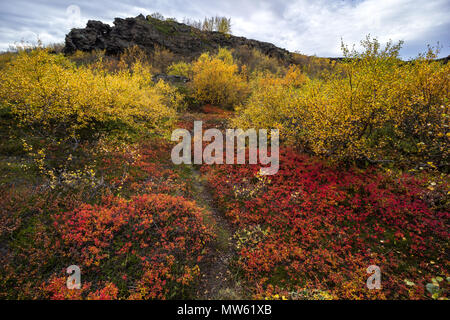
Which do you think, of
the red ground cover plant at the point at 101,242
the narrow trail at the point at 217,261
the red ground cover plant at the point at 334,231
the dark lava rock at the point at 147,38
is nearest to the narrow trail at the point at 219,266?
the narrow trail at the point at 217,261

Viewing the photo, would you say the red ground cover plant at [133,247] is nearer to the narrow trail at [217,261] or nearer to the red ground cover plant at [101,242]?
the red ground cover plant at [101,242]

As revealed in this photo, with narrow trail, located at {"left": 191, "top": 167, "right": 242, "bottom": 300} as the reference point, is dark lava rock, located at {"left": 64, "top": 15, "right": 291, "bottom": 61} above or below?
above

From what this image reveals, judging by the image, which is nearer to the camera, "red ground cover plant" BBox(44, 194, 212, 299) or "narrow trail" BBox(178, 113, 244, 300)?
"red ground cover plant" BBox(44, 194, 212, 299)

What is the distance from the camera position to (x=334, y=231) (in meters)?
10.2

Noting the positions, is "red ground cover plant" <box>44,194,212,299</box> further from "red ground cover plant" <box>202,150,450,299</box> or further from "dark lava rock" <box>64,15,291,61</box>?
"dark lava rock" <box>64,15,291,61</box>

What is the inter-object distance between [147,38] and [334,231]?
98.1m

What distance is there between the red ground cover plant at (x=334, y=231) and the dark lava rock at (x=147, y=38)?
80004 mm

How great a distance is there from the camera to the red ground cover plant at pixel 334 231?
25.5 feet

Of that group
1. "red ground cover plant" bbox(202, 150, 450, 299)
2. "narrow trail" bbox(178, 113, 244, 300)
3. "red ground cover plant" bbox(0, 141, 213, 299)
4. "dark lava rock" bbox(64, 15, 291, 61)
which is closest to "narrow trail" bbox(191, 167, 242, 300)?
"narrow trail" bbox(178, 113, 244, 300)

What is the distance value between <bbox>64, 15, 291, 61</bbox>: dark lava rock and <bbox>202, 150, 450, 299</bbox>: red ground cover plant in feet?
262

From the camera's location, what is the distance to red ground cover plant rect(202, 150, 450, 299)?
7.76 metres
